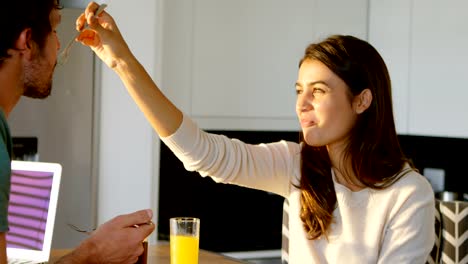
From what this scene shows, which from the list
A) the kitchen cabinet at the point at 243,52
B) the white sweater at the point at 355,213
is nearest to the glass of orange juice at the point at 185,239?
the white sweater at the point at 355,213

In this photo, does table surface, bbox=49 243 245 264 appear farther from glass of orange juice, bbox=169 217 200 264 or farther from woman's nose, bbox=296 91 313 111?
woman's nose, bbox=296 91 313 111

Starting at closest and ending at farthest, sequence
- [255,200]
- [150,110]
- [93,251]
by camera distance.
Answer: [93,251], [150,110], [255,200]

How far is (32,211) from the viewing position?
226 centimetres

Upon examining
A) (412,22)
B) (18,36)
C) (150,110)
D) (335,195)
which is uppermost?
(412,22)

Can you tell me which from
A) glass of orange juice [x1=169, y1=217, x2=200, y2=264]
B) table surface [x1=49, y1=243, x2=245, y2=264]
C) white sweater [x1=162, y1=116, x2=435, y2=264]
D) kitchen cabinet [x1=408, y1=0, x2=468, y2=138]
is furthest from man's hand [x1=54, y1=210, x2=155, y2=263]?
kitchen cabinet [x1=408, y1=0, x2=468, y2=138]

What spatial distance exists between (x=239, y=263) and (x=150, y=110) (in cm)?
49

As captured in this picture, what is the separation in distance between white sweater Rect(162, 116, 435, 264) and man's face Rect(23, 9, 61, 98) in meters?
0.47

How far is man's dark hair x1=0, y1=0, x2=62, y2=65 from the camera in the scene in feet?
4.83

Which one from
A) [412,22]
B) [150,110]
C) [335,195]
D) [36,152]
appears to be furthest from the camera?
[412,22]

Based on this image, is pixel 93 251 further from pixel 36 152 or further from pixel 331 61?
pixel 36 152

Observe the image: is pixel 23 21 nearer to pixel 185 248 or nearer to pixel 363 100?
pixel 185 248

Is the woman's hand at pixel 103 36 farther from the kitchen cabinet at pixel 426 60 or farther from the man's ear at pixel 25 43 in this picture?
the kitchen cabinet at pixel 426 60

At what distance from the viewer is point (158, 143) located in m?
3.52

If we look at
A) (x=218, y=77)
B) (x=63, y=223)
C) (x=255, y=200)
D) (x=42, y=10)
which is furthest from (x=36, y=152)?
(x=42, y=10)
